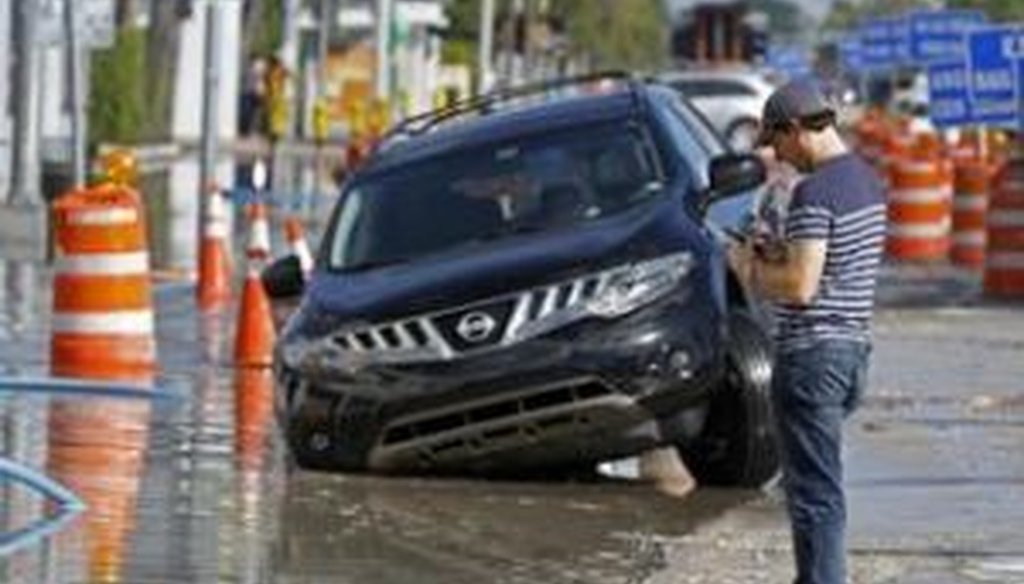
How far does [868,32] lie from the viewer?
168ft

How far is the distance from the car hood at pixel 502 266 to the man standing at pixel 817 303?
3.33 meters

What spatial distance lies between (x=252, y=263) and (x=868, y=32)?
106 feet

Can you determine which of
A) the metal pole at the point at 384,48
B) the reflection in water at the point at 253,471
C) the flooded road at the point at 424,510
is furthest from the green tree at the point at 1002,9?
the flooded road at the point at 424,510

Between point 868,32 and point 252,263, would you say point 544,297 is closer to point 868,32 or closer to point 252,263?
point 252,263

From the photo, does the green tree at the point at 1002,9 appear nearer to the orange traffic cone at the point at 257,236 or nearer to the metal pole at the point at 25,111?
the metal pole at the point at 25,111

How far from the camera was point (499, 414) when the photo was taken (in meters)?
13.1

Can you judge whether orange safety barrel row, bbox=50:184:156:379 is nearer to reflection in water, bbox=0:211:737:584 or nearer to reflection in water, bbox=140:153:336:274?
reflection in water, bbox=0:211:737:584

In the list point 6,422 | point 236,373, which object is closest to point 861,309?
point 6,422

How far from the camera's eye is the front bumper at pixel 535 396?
1290cm

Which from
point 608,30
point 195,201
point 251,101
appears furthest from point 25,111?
point 608,30

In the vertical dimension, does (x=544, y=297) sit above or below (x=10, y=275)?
above

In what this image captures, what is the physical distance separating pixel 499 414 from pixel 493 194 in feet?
5.61

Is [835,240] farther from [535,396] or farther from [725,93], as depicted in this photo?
[725,93]

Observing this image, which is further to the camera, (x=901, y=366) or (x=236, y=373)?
(x=901, y=366)
